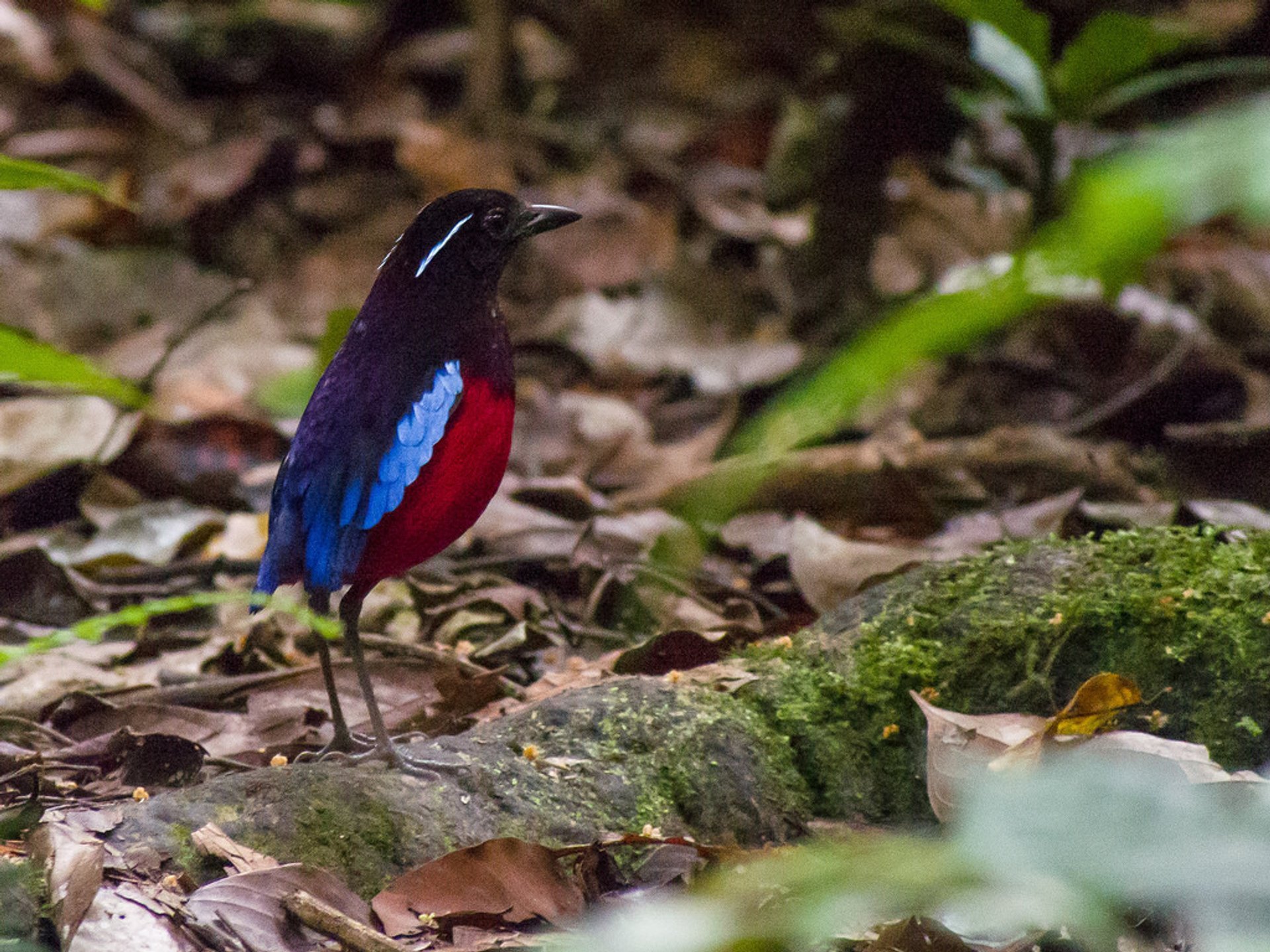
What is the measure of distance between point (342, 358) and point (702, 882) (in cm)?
133

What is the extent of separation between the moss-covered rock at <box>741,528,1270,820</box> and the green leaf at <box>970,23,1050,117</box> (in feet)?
9.83

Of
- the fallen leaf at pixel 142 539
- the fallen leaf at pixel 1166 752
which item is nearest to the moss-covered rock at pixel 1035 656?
the fallen leaf at pixel 1166 752

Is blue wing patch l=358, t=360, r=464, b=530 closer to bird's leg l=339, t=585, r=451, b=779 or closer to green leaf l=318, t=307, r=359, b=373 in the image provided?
bird's leg l=339, t=585, r=451, b=779

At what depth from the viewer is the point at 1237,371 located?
5.75 m

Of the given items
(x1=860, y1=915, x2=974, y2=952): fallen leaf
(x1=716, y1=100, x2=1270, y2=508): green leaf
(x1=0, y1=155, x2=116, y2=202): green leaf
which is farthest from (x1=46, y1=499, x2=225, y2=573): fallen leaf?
(x1=716, y1=100, x2=1270, y2=508): green leaf

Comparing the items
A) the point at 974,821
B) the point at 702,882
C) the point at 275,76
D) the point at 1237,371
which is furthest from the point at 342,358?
the point at 275,76

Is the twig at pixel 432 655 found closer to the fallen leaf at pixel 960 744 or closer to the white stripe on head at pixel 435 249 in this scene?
the white stripe on head at pixel 435 249

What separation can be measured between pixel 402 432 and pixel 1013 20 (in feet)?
12.0

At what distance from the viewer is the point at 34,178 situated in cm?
220

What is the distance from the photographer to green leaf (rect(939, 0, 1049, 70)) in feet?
18.1

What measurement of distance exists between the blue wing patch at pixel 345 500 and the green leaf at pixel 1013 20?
11.2ft

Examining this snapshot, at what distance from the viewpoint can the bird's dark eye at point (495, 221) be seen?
3225mm

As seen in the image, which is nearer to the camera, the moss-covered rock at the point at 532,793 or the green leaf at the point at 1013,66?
the moss-covered rock at the point at 532,793

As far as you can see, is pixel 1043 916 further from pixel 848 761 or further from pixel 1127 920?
pixel 848 761
